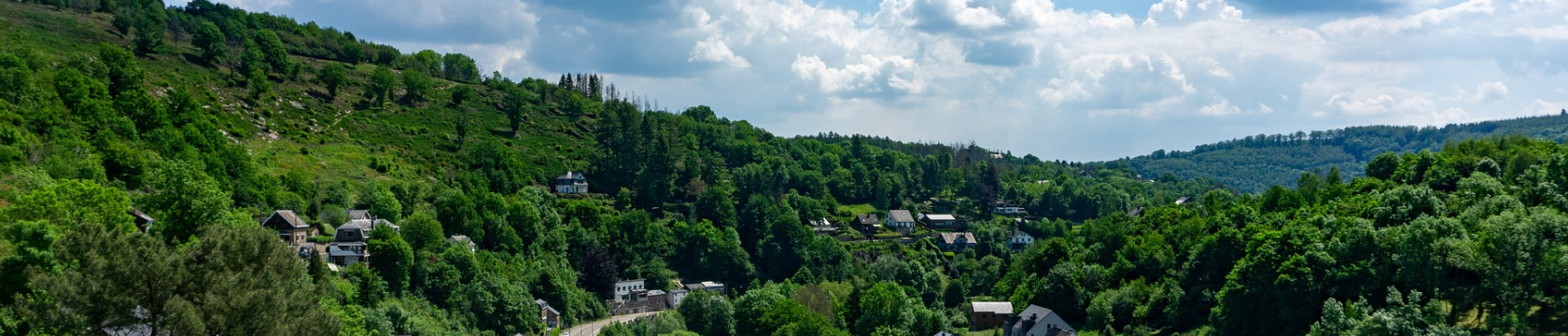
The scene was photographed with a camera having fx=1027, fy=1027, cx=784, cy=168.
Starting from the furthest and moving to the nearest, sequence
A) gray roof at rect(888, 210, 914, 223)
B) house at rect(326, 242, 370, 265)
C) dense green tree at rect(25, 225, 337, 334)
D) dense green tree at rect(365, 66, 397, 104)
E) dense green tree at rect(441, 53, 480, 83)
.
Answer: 1. dense green tree at rect(441, 53, 480, 83)
2. dense green tree at rect(365, 66, 397, 104)
3. gray roof at rect(888, 210, 914, 223)
4. house at rect(326, 242, 370, 265)
5. dense green tree at rect(25, 225, 337, 334)

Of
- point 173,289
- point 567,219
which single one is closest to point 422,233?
point 567,219

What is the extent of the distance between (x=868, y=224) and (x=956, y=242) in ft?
30.4

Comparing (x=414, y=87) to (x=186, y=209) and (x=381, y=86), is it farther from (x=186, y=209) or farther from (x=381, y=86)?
(x=186, y=209)

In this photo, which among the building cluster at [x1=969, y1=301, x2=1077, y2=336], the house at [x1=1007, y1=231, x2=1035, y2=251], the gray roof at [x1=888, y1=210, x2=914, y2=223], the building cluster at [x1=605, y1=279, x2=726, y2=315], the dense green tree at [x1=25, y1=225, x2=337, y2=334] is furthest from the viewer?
the gray roof at [x1=888, y1=210, x2=914, y2=223]

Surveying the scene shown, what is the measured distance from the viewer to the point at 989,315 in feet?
241

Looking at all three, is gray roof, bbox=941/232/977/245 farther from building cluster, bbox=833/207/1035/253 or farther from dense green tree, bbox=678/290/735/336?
dense green tree, bbox=678/290/735/336

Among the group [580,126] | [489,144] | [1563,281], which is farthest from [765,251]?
[1563,281]

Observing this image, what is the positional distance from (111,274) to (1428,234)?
5030cm

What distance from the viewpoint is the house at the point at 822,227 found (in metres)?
105

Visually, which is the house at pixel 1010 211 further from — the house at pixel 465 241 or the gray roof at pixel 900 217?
the house at pixel 465 241

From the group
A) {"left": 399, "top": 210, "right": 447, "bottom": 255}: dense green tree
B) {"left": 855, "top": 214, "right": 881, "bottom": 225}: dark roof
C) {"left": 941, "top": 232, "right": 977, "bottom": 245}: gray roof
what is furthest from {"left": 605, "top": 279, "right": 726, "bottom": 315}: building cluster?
{"left": 941, "top": 232, "right": 977, "bottom": 245}: gray roof

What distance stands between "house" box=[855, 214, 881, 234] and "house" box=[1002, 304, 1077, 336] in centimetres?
3990

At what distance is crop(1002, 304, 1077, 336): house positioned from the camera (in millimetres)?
63844

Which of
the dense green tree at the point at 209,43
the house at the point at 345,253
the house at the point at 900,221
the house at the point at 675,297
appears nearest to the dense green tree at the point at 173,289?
the house at the point at 345,253
